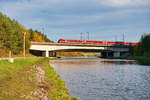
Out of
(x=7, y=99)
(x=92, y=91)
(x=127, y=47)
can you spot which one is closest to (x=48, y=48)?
(x=127, y=47)

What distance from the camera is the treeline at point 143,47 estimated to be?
12081 centimetres

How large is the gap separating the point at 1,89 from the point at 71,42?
109 metres

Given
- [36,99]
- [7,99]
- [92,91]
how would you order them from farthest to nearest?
[92,91]
[36,99]
[7,99]

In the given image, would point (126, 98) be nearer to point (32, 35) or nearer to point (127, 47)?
point (127, 47)

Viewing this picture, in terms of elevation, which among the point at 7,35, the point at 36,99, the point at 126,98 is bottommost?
the point at 126,98

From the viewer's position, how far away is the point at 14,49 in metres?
82.4

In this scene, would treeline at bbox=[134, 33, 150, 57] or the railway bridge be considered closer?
the railway bridge

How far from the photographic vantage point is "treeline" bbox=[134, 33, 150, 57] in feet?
396

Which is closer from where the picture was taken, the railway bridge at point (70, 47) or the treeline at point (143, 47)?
the railway bridge at point (70, 47)

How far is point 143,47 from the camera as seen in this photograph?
405 ft

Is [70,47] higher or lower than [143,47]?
higher

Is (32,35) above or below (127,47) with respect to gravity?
above

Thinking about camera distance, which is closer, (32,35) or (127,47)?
(127,47)

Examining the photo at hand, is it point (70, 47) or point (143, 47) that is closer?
point (143, 47)
